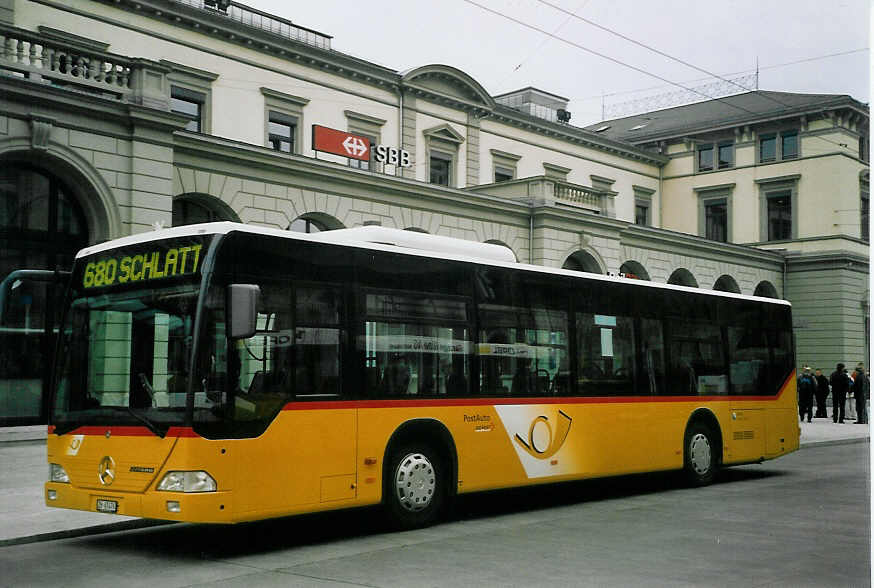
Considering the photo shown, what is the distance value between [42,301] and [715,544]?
14.3m

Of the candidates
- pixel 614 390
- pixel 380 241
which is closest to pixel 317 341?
pixel 380 241

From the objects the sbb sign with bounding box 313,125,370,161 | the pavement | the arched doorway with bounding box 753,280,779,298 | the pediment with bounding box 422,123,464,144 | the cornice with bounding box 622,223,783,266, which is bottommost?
the pavement

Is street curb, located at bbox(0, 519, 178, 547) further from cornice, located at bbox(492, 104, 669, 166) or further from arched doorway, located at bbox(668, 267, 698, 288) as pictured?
arched doorway, located at bbox(668, 267, 698, 288)

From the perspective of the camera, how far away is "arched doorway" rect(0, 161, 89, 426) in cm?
1844

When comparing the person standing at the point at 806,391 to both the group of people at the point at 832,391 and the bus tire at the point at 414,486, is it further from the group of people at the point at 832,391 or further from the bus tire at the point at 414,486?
the bus tire at the point at 414,486

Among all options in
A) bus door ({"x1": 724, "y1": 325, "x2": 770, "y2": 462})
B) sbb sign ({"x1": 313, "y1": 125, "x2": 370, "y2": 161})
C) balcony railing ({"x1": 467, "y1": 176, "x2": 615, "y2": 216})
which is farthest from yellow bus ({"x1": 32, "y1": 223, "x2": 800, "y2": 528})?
balcony railing ({"x1": 467, "y1": 176, "x2": 615, "y2": 216})

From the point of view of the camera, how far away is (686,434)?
1441 centimetres

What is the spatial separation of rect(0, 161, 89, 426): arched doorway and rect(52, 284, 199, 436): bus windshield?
9446 millimetres

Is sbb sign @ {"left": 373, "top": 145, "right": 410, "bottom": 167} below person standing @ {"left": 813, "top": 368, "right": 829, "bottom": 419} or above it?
above

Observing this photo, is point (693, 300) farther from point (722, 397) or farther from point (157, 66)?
point (157, 66)

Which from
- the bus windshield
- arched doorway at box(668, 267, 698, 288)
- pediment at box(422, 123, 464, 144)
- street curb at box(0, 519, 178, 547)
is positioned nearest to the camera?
the bus windshield

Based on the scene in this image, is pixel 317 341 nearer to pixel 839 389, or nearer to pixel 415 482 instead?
pixel 415 482

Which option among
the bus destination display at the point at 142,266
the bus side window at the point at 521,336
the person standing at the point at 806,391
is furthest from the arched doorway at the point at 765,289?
the bus destination display at the point at 142,266

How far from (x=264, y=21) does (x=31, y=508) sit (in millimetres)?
19679
